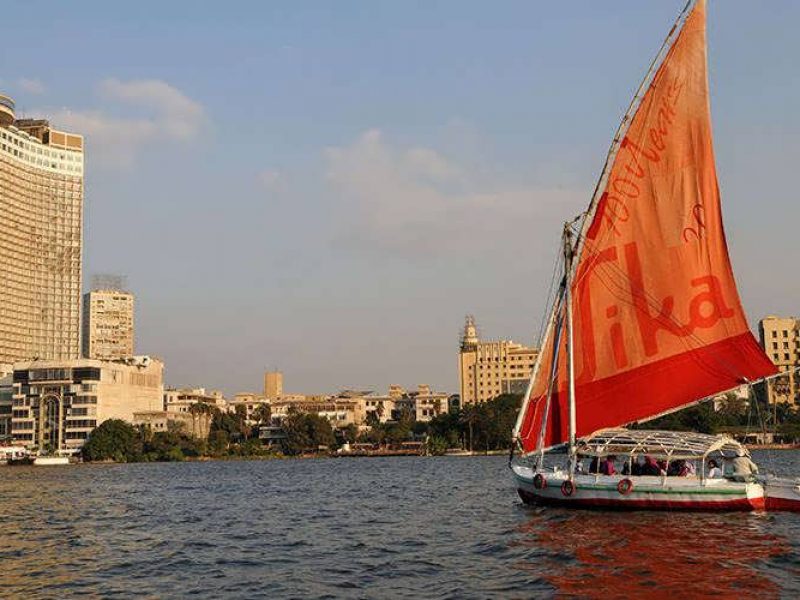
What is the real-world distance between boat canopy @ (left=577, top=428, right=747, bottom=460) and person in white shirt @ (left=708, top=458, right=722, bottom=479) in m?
0.54

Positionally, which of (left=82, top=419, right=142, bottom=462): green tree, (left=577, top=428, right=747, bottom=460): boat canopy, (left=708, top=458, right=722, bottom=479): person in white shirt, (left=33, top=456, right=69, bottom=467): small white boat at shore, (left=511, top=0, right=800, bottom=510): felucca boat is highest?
(left=511, top=0, right=800, bottom=510): felucca boat

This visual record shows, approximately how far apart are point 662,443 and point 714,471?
2393 mm

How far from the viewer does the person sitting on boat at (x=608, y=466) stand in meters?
40.2

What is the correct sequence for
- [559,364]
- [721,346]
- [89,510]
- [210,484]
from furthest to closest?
1. [210,484]
2. [89,510]
3. [559,364]
4. [721,346]

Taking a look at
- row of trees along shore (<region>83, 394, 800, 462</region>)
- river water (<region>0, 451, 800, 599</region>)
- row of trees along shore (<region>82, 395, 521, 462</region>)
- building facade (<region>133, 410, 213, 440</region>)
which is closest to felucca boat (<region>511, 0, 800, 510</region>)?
river water (<region>0, 451, 800, 599</region>)

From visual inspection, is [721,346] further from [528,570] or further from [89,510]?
[89,510]

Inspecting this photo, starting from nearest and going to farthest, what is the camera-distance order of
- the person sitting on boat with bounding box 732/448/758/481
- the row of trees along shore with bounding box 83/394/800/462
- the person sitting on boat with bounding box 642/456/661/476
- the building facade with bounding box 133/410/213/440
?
1. the person sitting on boat with bounding box 732/448/758/481
2. the person sitting on boat with bounding box 642/456/661/476
3. the row of trees along shore with bounding box 83/394/800/462
4. the building facade with bounding box 133/410/213/440

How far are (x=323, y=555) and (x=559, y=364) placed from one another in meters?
15.6

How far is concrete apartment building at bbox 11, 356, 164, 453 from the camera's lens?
6939 inches

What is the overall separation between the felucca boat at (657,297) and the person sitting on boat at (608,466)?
0.22 metres

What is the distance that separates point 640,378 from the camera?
40.8m

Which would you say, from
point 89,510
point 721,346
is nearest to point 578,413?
point 721,346

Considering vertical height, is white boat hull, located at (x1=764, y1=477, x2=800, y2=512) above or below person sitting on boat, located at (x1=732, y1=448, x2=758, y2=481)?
below

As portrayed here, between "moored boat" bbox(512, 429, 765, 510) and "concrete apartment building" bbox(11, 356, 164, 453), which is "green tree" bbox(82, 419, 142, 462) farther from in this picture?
"moored boat" bbox(512, 429, 765, 510)
